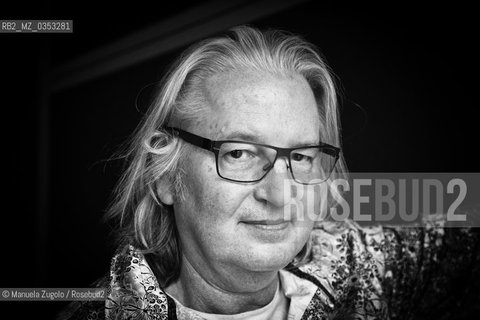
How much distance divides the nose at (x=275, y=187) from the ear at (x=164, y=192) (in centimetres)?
27

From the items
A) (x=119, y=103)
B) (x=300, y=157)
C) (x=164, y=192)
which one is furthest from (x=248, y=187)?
(x=119, y=103)

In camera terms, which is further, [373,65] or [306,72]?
[373,65]

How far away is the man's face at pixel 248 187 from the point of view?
120cm

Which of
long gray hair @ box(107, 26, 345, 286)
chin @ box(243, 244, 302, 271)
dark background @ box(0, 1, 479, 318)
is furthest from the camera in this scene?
dark background @ box(0, 1, 479, 318)

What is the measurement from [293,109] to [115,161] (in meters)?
0.66

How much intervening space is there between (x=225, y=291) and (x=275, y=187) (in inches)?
12.1

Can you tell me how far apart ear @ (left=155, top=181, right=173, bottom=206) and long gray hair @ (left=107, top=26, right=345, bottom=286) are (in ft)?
0.04

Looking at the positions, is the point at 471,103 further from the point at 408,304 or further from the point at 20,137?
the point at 20,137

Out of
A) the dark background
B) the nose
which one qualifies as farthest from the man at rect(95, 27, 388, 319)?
the dark background

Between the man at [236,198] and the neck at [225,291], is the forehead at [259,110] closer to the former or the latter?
the man at [236,198]

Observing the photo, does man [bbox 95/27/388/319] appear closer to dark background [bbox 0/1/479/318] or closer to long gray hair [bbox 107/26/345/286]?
long gray hair [bbox 107/26/345/286]

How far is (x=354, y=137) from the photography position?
1.81 metres

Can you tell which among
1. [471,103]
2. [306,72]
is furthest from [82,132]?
[471,103]

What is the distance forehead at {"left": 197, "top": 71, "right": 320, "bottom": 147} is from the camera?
3.95 feet
